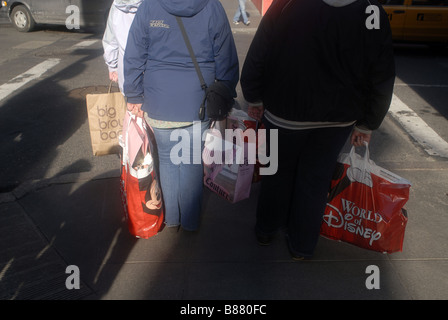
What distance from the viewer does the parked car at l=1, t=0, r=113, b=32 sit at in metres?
11.7

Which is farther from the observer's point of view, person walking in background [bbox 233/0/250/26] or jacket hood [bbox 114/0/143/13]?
person walking in background [bbox 233/0/250/26]

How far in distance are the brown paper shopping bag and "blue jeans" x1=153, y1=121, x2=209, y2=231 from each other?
78 cm

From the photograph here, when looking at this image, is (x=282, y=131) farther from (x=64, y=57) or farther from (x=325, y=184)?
(x=64, y=57)

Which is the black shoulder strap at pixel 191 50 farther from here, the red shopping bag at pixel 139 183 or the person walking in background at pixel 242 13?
the person walking in background at pixel 242 13

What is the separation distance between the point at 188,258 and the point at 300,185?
0.99 meters

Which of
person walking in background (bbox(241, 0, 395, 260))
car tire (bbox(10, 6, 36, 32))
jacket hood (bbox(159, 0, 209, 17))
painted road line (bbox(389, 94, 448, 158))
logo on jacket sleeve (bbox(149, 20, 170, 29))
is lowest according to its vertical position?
painted road line (bbox(389, 94, 448, 158))

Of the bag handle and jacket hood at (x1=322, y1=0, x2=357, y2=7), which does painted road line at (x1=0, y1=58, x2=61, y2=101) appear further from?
jacket hood at (x1=322, y1=0, x2=357, y2=7)

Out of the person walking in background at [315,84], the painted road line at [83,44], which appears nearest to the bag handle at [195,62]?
the person walking in background at [315,84]

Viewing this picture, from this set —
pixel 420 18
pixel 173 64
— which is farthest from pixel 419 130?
pixel 420 18

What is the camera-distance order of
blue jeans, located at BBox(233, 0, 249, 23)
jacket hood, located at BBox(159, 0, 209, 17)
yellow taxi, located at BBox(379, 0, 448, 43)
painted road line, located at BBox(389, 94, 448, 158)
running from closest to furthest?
jacket hood, located at BBox(159, 0, 209, 17) → painted road line, located at BBox(389, 94, 448, 158) → yellow taxi, located at BBox(379, 0, 448, 43) → blue jeans, located at BBox(233, 0, 249, 23)

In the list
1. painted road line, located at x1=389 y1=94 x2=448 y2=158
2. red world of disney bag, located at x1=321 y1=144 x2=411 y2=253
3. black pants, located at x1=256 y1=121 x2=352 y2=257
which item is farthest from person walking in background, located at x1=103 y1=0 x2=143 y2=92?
painted road line, located at x1=389 y1=94 x2=448 y2=158

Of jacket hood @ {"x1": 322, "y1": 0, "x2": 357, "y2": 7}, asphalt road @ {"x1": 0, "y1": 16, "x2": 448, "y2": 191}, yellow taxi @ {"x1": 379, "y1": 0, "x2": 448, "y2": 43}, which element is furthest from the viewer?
yellow taxi @ {"x1": 379, "y1": 0, "x2": 448, "y2": 43}

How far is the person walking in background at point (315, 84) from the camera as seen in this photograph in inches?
94.4

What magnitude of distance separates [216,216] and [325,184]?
114 cm
